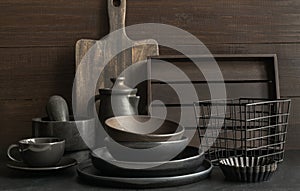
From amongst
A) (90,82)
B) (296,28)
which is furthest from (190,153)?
(296,28)

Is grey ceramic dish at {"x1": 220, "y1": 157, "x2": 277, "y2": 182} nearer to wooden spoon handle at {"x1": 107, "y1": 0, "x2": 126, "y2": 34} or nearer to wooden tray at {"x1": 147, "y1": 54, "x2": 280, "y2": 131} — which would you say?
wooden tray at {"x1": 147, "y1": 54, "x2": 280, "y2": 131}

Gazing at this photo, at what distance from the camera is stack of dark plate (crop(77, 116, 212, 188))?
0.87m

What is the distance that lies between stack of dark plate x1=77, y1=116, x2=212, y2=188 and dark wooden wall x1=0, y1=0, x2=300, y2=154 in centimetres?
34

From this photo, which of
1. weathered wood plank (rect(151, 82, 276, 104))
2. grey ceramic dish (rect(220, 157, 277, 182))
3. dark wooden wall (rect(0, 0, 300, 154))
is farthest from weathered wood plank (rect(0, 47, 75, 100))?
grey ceramic dish (rect(220, 157, 277, 182))

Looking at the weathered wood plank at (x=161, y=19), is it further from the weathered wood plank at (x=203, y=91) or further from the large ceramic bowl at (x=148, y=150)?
the large ceramic bowl at (x=148, y=150)

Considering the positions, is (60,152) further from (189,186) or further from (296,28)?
(296,28)

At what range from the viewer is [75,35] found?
123 cm

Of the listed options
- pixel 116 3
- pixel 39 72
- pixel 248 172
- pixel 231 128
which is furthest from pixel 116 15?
pixel 248 172

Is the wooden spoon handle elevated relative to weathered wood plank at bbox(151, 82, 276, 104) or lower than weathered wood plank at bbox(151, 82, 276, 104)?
elevated

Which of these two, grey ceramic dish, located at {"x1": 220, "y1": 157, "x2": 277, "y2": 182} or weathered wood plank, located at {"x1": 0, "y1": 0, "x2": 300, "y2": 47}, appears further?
weathered wood plank, located at {"x1": 0, "y1": 0, "x2": 300, "y2": 47}

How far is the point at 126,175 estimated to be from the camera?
34.5 inches

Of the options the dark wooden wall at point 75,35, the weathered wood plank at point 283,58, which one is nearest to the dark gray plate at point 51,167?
the dark wooden wall at point 75,35

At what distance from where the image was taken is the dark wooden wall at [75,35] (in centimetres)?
121

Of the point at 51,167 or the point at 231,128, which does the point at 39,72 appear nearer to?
the point at 51,167
